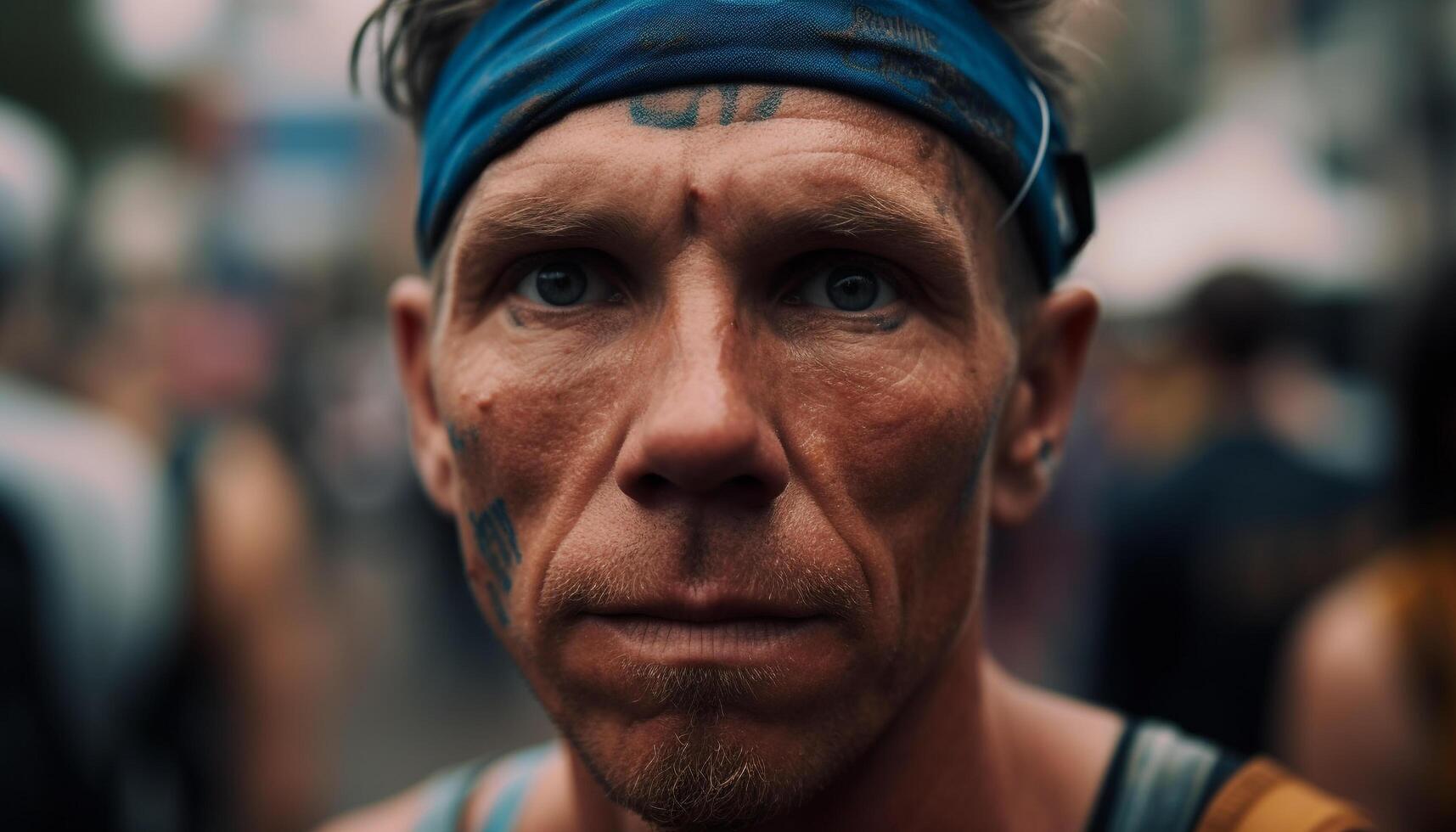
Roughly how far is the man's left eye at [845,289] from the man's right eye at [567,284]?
278mm

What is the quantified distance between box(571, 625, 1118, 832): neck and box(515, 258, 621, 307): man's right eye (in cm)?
79

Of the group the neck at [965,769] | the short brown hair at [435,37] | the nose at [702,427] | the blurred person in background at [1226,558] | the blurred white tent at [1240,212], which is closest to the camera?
the nose at [702,427]

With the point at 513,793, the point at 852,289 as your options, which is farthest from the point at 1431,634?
the point at 513,793

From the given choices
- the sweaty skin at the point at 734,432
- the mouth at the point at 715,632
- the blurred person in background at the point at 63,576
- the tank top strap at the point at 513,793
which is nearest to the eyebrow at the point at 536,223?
the sweaty skin at the point at 734,432

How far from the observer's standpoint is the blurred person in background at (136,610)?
3438mm

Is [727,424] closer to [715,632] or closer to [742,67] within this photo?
[715,632]

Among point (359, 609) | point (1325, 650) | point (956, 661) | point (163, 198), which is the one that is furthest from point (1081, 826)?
point (163, 198)

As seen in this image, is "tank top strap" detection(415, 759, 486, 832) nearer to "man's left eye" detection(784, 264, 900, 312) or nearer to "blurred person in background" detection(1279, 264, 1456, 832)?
"man's left eye" detection(784, 264, 900, 312)

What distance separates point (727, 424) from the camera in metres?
1.64

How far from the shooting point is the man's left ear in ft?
7.05

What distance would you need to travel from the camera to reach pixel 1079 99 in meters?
2.54

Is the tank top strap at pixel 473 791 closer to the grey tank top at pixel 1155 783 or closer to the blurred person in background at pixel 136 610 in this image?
the grey tank top at pixel 1155 783

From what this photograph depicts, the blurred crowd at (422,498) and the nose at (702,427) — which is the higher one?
the nose at (702,427)

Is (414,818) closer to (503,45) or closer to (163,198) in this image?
(503,45)
